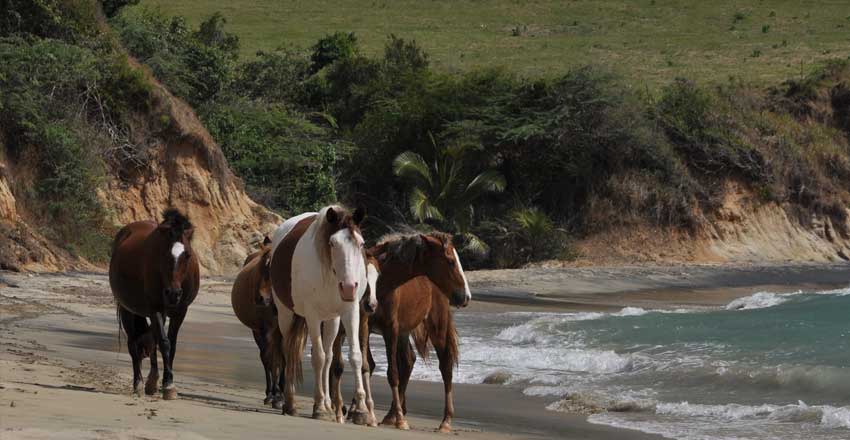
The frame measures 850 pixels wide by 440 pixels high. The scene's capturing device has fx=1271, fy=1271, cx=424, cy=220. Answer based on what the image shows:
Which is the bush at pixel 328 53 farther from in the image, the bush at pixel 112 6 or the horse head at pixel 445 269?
the horse head at pixel 445 269

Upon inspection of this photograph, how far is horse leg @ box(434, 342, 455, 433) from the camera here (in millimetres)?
10930

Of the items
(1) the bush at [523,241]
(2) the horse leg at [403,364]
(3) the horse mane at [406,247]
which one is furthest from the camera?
(1) the bush at [523,241]

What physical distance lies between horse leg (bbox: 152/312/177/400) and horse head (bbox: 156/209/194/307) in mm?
240

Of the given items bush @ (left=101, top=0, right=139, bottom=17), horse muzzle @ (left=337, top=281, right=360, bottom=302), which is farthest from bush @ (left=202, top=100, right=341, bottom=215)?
horse muzzle @ (left=337, top=281, right=360, bottom=302)

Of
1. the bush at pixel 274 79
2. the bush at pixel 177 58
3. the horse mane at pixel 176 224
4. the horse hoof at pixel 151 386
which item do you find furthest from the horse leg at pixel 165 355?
the bush at pixel 274 79

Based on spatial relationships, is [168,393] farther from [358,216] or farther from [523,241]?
[523,241]

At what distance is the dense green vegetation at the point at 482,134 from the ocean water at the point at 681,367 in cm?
1386

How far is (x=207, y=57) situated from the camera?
3919cm

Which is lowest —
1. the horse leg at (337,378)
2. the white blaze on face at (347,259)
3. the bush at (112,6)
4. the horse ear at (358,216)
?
the horse leg at (337,378)

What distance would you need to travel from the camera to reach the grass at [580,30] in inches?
2630

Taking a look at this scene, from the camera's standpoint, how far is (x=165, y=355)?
10.7 m

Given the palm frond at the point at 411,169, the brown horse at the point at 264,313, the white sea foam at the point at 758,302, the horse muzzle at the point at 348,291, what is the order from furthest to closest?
1. the palm frond at the point at 411,169
2. the white sea foam at the point at 758,302
3. the brown horse at the point at 264,313
4. the horse muzzle at the point at 348,291

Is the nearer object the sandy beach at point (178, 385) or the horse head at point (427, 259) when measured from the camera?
the sandy beach at point (178, 385)

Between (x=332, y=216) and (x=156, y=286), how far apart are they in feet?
7.38
